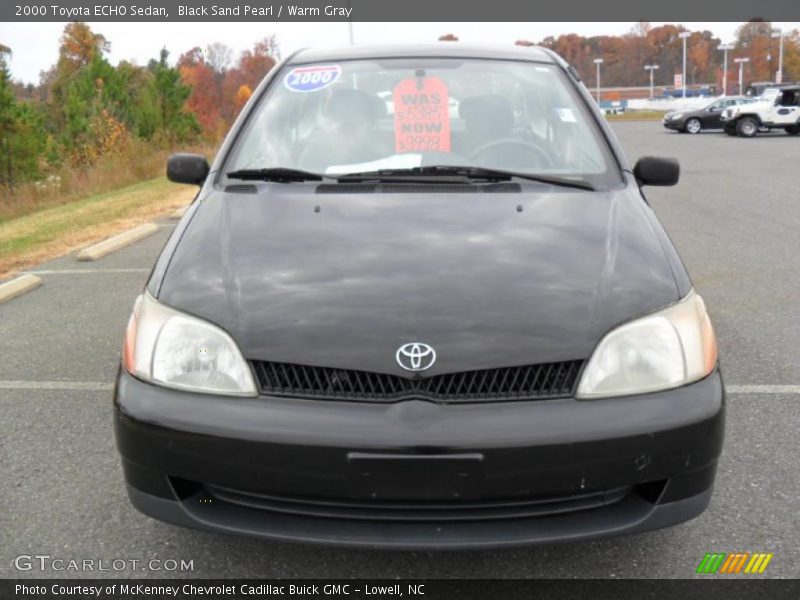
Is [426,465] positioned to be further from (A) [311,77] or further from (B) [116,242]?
(B) [116,242]

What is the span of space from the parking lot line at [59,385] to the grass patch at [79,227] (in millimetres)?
3260

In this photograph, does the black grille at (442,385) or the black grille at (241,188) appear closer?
the black grille at (442,385)

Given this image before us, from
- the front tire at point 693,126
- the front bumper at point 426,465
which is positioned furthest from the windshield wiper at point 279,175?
the front tire at point 693,126

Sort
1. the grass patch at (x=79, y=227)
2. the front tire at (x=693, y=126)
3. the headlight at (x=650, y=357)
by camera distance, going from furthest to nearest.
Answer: the front tire at (x=693, y=126) → the grass patch at (x=79, y=227) → the headlight at (x=650, y=357)

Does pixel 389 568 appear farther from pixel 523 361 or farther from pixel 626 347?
pixel 626 347

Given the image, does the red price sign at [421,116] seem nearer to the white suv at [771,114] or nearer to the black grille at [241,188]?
the black grille at [241,188]

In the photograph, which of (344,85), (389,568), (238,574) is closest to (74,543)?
(238,574)

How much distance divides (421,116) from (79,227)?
7.84 meters

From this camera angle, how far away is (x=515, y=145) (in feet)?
11.2

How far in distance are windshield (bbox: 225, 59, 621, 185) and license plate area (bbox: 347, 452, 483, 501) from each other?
1.48m

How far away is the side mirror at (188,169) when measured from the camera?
11.7ft

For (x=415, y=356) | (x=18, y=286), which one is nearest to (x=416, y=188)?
(x=415, y=356)

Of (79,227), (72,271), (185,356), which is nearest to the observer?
(185,356)

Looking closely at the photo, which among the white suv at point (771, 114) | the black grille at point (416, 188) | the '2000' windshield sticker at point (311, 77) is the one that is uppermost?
the '2000' windshield sticker at point (311, 77)
